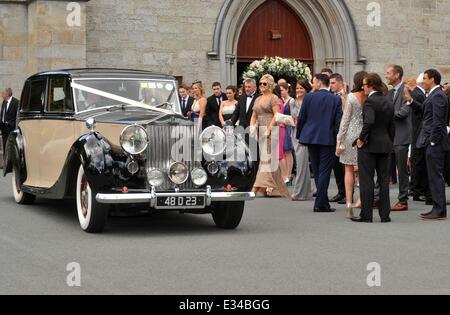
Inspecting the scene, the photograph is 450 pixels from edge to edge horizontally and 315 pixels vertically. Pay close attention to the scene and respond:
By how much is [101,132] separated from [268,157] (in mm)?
4468

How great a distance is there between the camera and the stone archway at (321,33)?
21797mm

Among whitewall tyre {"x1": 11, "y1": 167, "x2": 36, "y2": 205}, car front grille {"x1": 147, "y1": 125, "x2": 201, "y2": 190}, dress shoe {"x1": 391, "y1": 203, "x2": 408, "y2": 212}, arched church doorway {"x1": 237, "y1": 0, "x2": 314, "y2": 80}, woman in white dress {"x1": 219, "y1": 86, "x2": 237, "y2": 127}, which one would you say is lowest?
dress shoe {"x1": 391, "y1": 203, "x2": 408, "y2": 212}

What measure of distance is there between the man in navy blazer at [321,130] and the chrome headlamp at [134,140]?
341 cm

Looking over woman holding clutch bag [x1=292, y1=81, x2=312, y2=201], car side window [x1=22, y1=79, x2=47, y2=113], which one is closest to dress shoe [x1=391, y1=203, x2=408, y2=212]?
woman holding clutch bag [x1=292, y1=81, x2=312, y2=201]

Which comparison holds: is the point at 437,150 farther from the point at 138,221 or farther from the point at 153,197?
the point at 153,197

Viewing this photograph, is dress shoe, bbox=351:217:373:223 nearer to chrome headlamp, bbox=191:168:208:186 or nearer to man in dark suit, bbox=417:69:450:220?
man in dark suit, bbox=417:69:450:220

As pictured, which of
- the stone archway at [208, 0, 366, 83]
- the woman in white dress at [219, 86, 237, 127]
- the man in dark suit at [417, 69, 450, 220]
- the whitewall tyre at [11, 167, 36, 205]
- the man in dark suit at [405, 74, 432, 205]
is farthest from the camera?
the stone archway at [208, 0, 366, 83]

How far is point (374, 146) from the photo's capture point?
35.2 feet

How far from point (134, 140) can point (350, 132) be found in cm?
331

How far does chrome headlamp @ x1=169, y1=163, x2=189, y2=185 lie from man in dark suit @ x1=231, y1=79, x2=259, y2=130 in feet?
17.2

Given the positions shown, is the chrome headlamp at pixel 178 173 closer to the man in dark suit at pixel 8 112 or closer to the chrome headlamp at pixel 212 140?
the chrome headlamp at pixel 212 140

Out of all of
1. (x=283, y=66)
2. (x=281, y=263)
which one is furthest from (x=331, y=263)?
(x=283, y=66)

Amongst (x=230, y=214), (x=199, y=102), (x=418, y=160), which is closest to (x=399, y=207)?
(x=418, y=160)

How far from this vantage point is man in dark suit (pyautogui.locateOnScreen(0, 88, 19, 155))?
19.8 m
